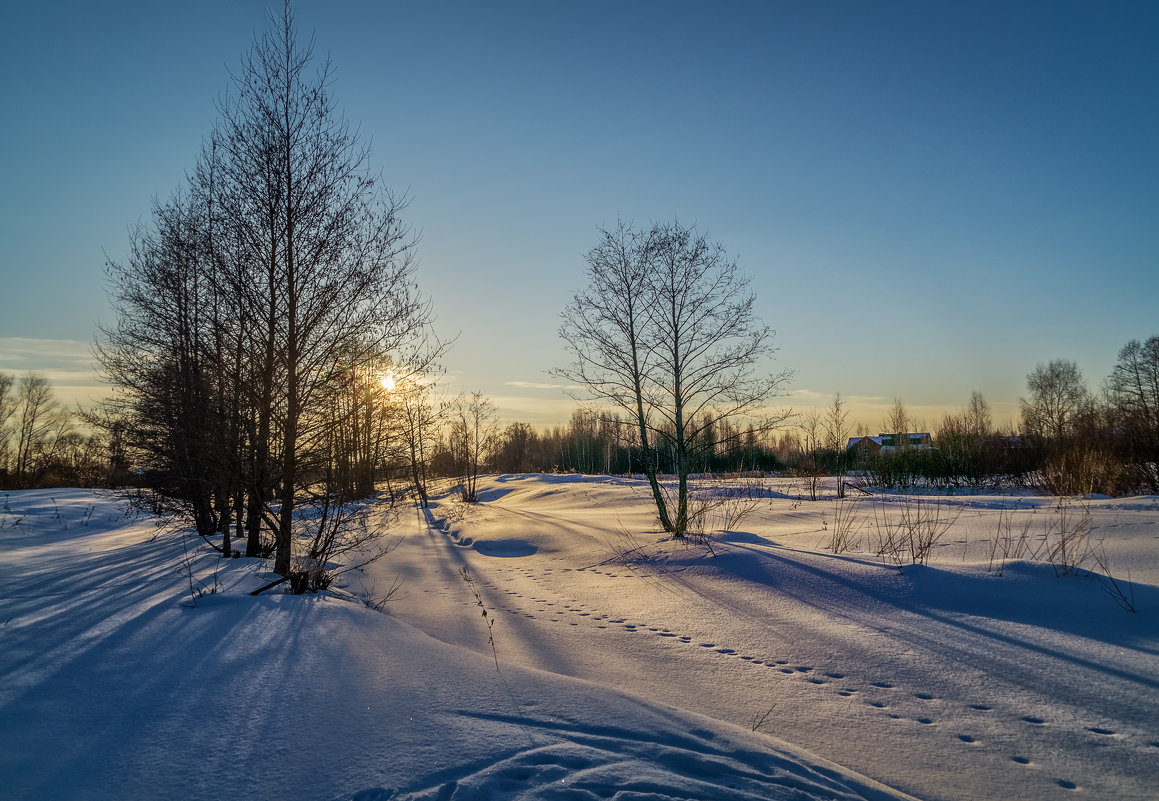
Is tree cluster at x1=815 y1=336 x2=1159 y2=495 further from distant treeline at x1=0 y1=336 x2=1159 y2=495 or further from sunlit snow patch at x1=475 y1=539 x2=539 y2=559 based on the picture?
sunlit snow patch at x1=475 y1=539 x2=539 y2=559

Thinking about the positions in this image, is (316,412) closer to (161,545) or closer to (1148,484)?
(161,545)

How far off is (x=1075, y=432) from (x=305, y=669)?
19.1 m

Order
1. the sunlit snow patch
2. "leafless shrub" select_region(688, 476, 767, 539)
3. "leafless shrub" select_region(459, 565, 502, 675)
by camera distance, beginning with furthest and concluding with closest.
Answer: the sunlit snow patch, "leafless shrub" select_region(688, 476, 767, 539), "leafless shrub" select_region(459, 565, 502, 675)

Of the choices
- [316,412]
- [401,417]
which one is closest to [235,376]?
[316,412]

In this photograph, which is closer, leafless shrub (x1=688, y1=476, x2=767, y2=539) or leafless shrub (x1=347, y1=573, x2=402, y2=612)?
leafless shrub (x1=347, y1=573, x2=402, y2=612)

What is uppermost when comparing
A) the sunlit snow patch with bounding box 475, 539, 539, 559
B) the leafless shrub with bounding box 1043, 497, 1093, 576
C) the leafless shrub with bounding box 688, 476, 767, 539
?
the leafless shrub with bounding box 1043, 497, 1093, 576

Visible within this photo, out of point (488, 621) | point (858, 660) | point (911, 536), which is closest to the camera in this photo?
point (858, 660)

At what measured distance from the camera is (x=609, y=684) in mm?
3789

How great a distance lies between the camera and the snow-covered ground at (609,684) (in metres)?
2.22

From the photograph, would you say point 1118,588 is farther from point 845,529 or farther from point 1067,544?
point 845,529

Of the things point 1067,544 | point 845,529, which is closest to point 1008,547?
point 1067,544

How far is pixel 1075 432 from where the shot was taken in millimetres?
14992

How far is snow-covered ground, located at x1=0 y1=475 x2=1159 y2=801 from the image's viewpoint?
2.22 meters

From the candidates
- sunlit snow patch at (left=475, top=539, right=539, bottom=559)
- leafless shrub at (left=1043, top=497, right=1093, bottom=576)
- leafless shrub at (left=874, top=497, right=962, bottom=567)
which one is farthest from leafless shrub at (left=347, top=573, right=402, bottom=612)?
leafless shrub at (left=1043, top=497, right=1093, bottom=576)
